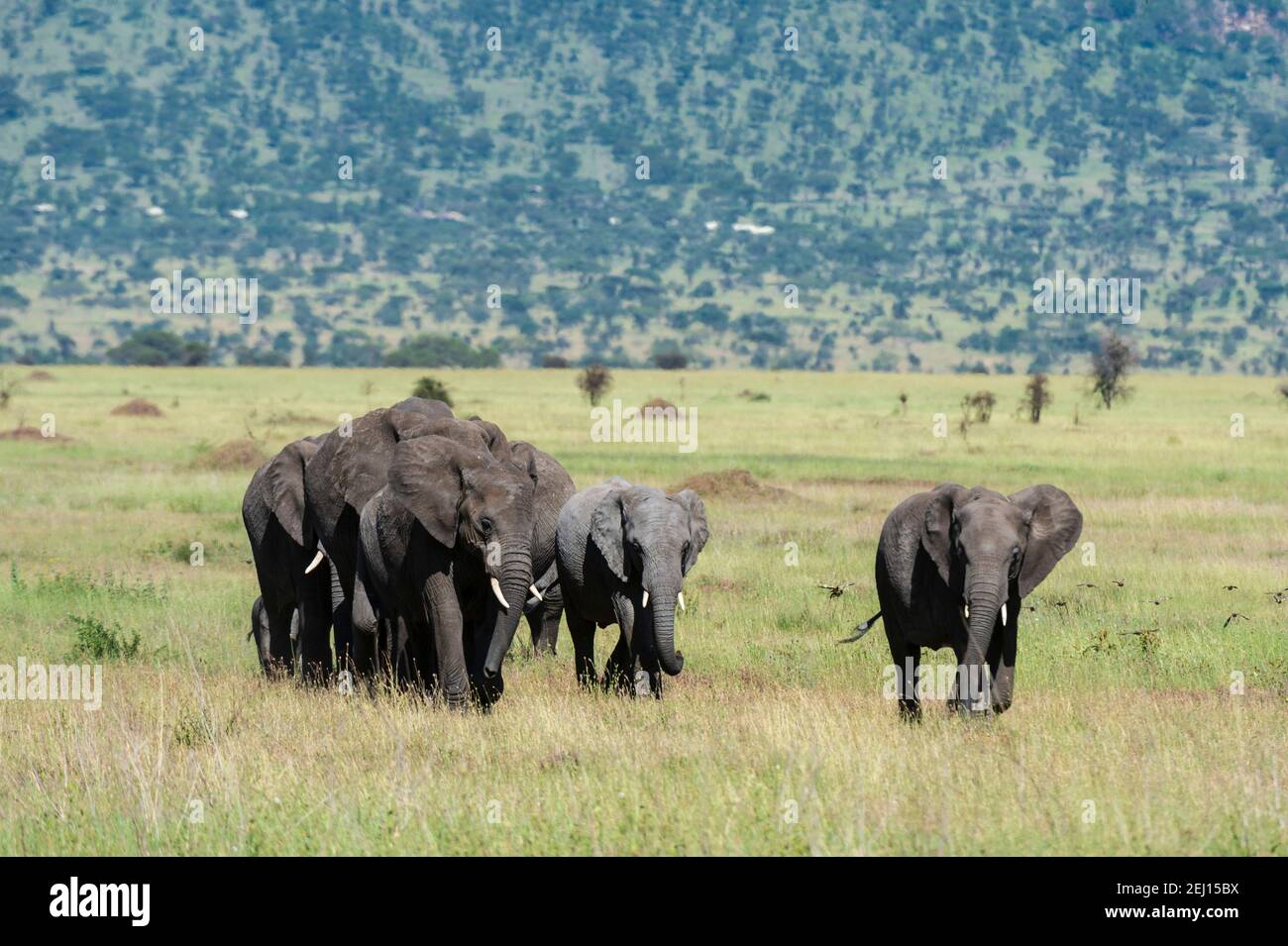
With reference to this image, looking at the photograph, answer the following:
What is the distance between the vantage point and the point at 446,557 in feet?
40.8

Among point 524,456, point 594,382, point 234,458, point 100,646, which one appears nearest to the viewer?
point 524,456

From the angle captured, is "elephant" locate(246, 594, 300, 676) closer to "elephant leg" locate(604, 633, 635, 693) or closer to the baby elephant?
the baby elephant

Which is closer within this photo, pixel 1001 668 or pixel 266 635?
pixel 1001 668

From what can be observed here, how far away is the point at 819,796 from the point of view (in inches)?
385

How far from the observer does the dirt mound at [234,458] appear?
39.8m

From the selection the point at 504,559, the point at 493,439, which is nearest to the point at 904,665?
the point at 504,559

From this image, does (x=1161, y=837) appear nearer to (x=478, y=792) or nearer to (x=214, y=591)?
(x=478, y=792)

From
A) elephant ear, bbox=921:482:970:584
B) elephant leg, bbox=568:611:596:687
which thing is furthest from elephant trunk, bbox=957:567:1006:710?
elephant leg, bbox=568:611:596:687

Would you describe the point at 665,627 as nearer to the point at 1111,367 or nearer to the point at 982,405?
the point at 982,405

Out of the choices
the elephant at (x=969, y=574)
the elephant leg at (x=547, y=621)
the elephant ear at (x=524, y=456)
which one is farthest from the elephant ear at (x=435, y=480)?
the elephant leg at (x=547, y=621)

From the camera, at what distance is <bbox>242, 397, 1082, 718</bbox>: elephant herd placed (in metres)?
12.1

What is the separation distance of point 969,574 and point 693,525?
281 cm

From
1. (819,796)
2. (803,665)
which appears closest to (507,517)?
(819,796)
